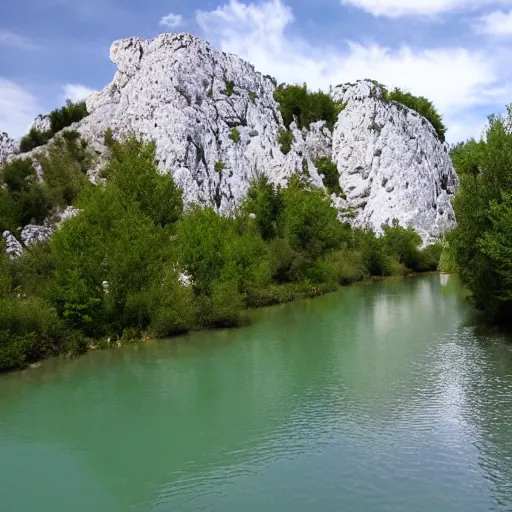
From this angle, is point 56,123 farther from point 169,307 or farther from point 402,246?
point 169,307

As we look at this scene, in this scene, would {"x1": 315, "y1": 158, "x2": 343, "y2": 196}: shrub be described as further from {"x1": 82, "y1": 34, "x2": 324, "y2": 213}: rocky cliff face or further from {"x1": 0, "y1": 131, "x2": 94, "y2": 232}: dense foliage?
{"x1": 0, "y1": 131, "x2": 94, "y2": 232}: dense foliage

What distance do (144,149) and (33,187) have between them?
735 inches

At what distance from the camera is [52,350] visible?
24.3 m

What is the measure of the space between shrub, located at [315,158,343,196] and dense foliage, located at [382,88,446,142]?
1569 centimetres

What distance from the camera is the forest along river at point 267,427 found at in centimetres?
1112

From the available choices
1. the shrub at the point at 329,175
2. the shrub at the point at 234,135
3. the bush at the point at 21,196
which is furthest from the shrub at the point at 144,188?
the shrub at the point at 329,175

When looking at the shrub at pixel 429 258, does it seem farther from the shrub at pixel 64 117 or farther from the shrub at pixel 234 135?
the shrub at pixel 64 117

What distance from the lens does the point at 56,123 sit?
72.4 meters

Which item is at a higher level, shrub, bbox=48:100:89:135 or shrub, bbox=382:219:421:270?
shrub, bbox=48:100:89:135

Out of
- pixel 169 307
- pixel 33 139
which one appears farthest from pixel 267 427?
pixel 33 139

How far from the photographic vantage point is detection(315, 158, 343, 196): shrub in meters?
85.9

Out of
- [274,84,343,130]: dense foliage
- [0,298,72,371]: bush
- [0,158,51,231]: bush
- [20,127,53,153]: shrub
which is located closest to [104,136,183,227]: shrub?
[0,298,72,371]: bush

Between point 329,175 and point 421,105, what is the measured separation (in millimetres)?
24846

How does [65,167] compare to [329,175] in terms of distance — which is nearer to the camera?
[65,167]
